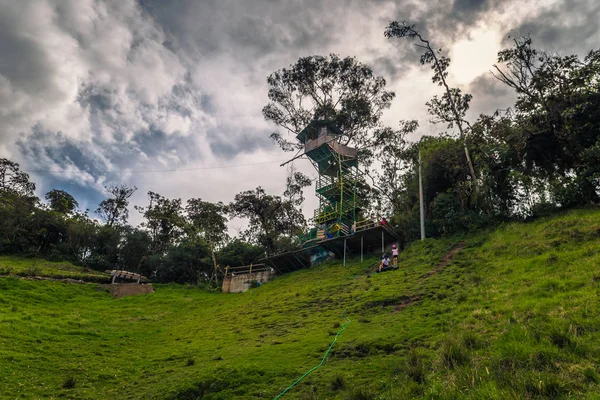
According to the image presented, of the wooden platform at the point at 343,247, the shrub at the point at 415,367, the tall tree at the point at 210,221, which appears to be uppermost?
the tall tree at the point at 210,221

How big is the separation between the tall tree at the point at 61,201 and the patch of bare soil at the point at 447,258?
2090 inches

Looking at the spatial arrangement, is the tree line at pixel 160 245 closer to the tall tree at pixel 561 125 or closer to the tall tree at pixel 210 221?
the tall tree at pixel 210 221

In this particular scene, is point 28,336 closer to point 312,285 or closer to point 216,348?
point 216,348

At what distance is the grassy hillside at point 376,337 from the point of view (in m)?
6.75

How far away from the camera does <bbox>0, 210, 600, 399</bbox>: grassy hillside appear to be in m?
6.75

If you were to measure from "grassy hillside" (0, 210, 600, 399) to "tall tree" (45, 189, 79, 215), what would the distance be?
36928 mm

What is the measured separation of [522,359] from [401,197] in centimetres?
2825

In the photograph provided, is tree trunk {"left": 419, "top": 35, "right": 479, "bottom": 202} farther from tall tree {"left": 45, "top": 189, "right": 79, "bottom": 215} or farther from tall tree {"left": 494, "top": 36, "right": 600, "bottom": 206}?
tall tree {"left": 45, "top": 189, "right": 79, "bottom": 215}

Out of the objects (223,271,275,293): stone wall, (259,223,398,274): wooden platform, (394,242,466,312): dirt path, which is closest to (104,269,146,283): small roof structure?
(223,271,275,293): stone wall

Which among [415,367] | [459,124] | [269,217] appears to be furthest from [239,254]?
[415,367]

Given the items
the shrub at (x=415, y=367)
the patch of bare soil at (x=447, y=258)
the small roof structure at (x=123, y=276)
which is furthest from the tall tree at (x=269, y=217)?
the shrub at (x=415, y=367)

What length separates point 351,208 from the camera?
3466cm

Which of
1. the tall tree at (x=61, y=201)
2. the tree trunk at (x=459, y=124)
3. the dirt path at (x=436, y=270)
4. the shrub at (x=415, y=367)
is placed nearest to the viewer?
the shrub at (x=415, y=367)

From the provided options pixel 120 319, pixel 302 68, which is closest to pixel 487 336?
pixel 120 319
